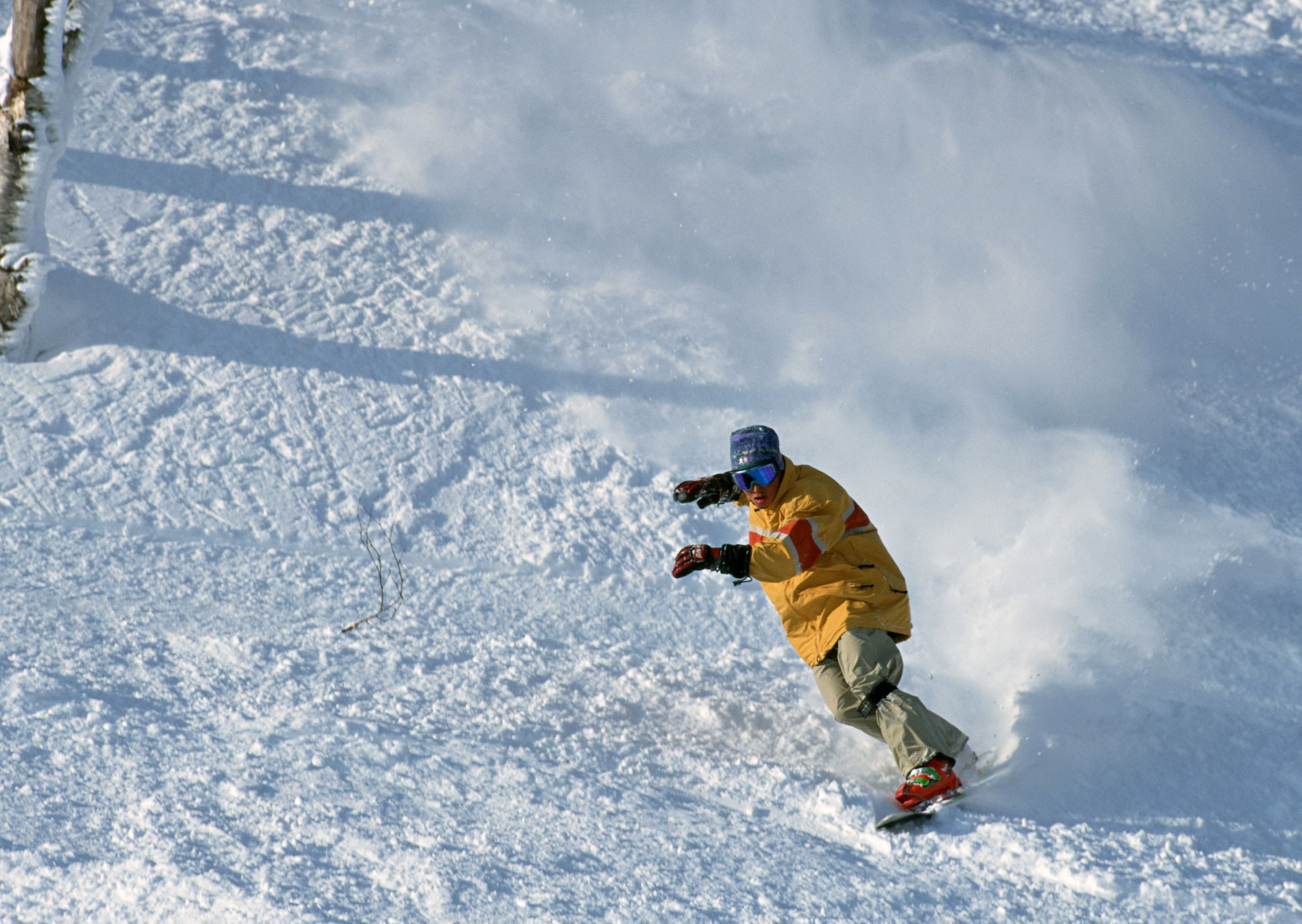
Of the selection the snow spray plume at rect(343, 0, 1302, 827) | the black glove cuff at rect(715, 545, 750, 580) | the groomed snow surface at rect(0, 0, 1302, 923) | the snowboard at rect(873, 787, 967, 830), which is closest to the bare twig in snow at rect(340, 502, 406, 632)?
the groomed snow surface at rect(0, 0, 1302, 923)

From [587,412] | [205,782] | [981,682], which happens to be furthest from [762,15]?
[205,782]

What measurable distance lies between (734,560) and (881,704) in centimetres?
80

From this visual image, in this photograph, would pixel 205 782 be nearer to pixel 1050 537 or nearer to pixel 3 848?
pixel 3 848

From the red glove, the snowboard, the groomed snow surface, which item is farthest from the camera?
the red glove

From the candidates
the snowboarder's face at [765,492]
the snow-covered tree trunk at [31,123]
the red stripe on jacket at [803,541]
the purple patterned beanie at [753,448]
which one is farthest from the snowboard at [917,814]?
the snow-covered tree trunk at [31,123]

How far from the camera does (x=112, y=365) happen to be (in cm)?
574

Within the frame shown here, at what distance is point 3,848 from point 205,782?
1.77 ft

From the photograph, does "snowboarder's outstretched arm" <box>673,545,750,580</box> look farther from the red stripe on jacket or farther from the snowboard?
the snowboard

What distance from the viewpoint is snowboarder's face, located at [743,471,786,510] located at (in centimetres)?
358

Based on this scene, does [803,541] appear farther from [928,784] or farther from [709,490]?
[928,784]

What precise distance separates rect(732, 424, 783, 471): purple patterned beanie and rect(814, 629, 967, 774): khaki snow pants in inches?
29.1

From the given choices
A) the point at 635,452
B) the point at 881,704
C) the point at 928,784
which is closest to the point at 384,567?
the point at 635,452

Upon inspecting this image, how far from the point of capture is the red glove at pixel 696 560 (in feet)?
11.0

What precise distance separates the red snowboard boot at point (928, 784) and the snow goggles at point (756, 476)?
1166 mm
